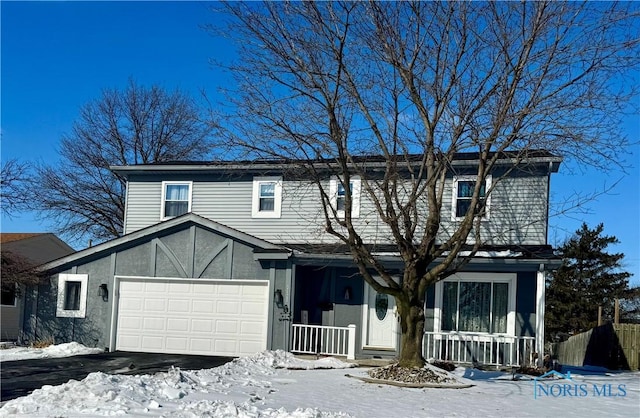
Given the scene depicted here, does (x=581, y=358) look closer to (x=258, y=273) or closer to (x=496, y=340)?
(x=496, y=340)

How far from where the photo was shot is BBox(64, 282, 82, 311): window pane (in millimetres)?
18703

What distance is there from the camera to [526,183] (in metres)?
17.4

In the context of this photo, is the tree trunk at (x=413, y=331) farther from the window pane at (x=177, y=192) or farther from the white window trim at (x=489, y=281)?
the window pane at (x=177, y=192)

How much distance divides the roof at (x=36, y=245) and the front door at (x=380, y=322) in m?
16.9

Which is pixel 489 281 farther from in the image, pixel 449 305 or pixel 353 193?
pixel 353 193

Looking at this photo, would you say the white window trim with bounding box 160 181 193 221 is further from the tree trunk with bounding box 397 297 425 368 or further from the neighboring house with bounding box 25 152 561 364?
the tree trunk with bounding box 397 297 425 368

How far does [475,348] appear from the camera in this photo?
1662 cm

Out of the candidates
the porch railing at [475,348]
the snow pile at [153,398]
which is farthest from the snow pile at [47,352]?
the porch railing at [475,348]

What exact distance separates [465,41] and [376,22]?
1.64 meters

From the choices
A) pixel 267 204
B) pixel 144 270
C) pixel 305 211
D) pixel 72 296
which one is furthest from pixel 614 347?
pixel 72 296

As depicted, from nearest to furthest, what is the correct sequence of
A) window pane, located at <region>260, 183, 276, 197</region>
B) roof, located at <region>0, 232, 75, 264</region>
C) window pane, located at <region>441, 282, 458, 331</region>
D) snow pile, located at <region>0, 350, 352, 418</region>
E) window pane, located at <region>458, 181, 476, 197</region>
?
snow pile, located at <region>0, 350, 352, 418</region>, window pane, located at <region>441, 282, 458, 331</region>, window pane, located at <region>458, 181, 476, 197</region>, window pane, located at <region>260, 183, 276, 197</region>, roof, located at <region>0, 232, 75, 264</region>

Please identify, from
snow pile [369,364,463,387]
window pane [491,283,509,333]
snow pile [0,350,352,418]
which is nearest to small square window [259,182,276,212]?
window pane [491,283,509,333]

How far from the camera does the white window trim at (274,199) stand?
19.0m

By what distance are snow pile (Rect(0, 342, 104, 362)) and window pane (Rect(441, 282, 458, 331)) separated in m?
8.82
